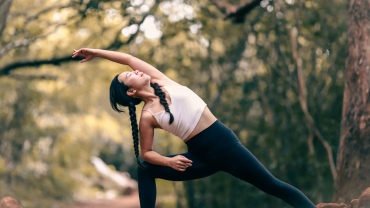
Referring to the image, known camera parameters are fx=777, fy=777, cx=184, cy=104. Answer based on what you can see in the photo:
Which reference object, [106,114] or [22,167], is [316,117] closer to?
[22,167]

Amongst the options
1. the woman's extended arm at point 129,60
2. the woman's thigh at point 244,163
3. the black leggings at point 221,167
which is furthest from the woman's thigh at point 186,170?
the woman's extended arm at point 129,60

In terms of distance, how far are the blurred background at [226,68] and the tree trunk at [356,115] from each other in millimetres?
2875

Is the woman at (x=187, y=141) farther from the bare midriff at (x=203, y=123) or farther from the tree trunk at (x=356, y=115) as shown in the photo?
the tree trunk at (x=356, y=115)

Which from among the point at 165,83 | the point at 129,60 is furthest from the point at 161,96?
the point at 129,60

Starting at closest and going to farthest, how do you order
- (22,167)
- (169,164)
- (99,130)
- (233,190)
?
(169,164), (233,190), (22,167), (99,130)

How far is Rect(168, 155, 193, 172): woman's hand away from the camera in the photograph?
17.8 ft

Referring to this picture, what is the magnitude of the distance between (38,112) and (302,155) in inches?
330

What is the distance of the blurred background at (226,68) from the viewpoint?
12.2 meters

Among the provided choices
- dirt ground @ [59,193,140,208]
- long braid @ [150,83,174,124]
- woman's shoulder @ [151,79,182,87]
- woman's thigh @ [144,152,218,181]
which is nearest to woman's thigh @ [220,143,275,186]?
woman's thigh @ [144,152,218,181]

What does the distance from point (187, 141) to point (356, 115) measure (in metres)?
2.71

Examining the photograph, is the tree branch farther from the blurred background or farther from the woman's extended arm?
the woman's extended arm

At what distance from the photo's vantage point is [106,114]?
2667cm

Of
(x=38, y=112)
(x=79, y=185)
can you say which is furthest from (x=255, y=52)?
(x=79, y=185)

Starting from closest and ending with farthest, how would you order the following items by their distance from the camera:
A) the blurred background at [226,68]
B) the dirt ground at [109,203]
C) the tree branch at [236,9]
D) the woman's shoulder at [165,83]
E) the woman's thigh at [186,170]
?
the woman's thigh at [186,170] → the woman's shoulder at [165,83] → the tree branch at [236,9] → the blurred background at [226,68] → the dirt ground at [109,203]
